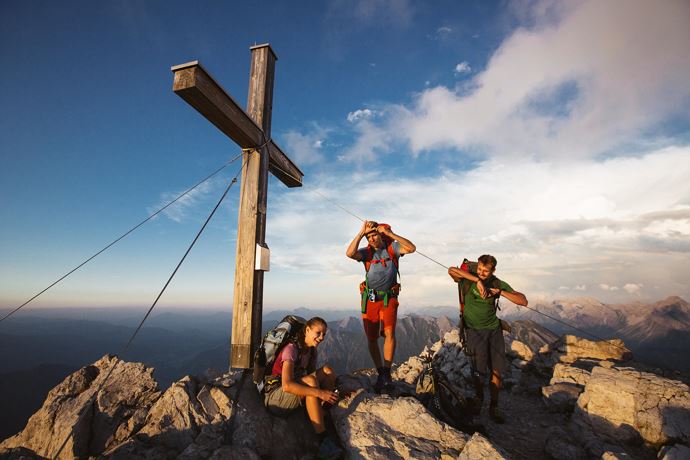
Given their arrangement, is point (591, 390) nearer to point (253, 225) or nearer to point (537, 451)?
point (537, 451)

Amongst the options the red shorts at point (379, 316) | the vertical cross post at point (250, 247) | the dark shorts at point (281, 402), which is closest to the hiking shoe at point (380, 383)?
the red shorts at point (379, 316)

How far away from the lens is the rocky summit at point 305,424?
341 cm

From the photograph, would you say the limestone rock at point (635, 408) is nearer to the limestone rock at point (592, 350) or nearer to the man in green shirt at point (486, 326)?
the man in green shirt at point (486, 326)

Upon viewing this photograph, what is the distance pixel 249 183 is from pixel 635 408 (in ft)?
25.9

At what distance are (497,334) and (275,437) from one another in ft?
14.1

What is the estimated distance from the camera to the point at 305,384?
383cm

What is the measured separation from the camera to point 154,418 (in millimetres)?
3797

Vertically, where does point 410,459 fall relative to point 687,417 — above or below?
above

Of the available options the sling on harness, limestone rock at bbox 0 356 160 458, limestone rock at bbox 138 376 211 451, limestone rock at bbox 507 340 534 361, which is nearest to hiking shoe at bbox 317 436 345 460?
limestone rock at bbox 138 376 211 451

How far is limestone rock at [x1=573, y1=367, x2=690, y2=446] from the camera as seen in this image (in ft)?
15.8

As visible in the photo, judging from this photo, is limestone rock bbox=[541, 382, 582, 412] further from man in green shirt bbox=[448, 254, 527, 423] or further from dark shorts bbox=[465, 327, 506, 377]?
dark shorts bbox=[465, 327, 506, 377]

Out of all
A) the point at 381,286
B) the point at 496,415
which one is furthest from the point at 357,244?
the point at 496,415

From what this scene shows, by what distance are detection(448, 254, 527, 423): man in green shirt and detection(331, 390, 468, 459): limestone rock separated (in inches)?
85.6

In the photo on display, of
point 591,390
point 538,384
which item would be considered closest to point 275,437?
point 591,390
